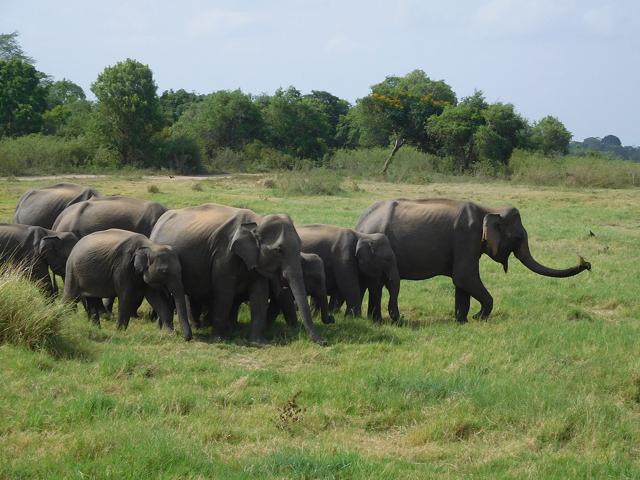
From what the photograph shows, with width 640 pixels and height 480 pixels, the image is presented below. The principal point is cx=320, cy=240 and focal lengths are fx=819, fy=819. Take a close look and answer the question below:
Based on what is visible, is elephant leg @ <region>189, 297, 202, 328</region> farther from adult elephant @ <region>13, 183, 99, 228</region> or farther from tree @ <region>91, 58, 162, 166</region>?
tree @ <region>91, 58, 162, 166</region>

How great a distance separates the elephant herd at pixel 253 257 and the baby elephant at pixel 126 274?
0.02 m

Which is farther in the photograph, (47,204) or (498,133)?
(498,133)

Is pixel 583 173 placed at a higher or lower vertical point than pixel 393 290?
higher

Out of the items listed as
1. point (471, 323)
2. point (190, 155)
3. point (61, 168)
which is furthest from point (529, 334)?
point (190, 155)

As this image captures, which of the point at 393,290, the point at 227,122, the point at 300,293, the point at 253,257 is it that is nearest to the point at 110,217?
the point at 253,257

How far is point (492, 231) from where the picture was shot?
1259 centimetres

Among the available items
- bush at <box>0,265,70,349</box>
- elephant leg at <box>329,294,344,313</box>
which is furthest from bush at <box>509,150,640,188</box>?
bush at <box>0,265,70,349</box>

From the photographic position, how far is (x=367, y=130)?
60938mm

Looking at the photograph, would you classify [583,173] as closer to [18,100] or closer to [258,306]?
[258,306]

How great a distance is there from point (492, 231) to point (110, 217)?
A: 6.34m

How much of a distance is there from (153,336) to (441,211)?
4.99m

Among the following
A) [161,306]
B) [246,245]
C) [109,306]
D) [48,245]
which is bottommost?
[109,306]

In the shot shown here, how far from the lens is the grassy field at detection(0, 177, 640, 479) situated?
20.1ft

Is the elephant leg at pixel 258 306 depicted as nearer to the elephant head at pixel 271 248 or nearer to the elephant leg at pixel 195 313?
the elephant head at pixel 271 248
